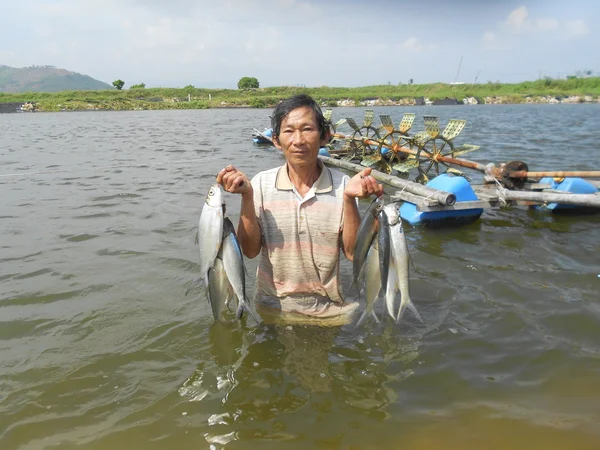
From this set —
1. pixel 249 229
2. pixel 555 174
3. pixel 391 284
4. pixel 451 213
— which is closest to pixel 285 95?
pixel 555 174

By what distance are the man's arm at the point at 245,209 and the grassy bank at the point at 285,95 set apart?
69.6m

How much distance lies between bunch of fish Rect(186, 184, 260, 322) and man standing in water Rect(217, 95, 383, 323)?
0.68 ft

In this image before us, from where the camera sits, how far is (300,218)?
136 inches

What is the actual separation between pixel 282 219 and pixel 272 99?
72908 millimetres

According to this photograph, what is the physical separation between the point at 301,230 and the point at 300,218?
0.36ft

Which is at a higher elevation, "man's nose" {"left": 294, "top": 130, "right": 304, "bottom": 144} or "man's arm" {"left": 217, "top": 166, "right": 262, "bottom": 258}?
"man's nose" {"left": 294, "top": 130, "right": 304, "bottom": 144}

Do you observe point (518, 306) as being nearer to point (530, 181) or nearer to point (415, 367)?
point (415, 367)

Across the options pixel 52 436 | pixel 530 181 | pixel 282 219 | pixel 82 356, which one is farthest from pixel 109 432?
pixel 530 181

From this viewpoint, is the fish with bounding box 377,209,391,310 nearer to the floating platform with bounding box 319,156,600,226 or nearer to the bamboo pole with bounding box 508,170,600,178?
the floating platform with bounding box 319,156,600,226

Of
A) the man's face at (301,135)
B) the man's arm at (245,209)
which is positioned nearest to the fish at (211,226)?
the man's arm at (245,209)

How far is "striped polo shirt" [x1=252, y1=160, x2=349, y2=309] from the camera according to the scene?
3.43 metres

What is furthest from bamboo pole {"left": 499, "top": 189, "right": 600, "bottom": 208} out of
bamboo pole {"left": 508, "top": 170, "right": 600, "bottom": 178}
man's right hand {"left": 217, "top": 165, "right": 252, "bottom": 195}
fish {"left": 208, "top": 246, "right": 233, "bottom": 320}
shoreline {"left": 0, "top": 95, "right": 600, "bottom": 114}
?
shoreline {"left": 0, "top": 95, "right": 600, "bottom": 114}

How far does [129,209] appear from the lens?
948 centimetres

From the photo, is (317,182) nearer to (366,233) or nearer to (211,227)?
(366,233)
